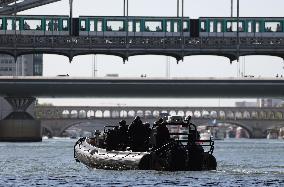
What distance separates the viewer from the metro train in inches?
5221

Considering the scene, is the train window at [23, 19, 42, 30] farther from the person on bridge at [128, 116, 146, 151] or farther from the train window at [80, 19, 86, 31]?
the person on bridge at [128, 116, 146, 151]

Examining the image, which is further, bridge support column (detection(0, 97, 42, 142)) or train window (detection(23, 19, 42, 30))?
bridge support column (detection(0, 97, 42, 142))

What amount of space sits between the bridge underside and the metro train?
2.19m

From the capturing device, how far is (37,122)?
170m

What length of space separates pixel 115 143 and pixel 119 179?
854cm

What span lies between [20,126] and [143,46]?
36.0m

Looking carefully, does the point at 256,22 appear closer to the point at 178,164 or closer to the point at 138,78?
the point at 138,78

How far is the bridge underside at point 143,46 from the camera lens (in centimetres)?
13788

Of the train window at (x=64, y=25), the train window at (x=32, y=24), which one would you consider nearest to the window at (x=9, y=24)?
the train window at (x=32, y=24)

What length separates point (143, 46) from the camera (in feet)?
454

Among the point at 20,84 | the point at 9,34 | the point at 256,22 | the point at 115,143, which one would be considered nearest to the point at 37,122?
the point at 20,84

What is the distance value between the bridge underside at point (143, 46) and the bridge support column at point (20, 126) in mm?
26190

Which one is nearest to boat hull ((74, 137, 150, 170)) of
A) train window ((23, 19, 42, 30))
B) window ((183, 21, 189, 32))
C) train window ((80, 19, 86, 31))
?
train window ((23, 19, 42, 30))

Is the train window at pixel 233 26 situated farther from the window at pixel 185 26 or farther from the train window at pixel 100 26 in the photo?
the train window at pixel 100 26
